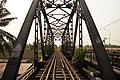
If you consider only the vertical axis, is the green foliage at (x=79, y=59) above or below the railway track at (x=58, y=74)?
above

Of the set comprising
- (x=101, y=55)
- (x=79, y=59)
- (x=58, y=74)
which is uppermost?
(x=101, y=55)

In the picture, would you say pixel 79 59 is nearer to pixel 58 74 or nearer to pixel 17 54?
pixel 58 74

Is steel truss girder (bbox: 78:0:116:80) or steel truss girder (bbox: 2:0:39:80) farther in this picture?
steel truss girder (bbox: 2:0:39:80)

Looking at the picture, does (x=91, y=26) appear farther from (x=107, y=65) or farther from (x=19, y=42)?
(x=19, y=42)

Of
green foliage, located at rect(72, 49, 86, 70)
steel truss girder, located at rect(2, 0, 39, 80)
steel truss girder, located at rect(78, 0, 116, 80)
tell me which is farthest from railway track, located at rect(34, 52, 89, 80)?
steel truss girder, located at rect(2, 0, 39, 80)

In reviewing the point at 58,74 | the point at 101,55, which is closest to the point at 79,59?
the point at 58,74

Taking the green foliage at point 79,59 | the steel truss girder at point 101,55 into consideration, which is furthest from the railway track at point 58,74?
the steel truss girder at point 101,55

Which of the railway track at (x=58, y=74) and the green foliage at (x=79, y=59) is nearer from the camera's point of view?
the railway track at (x=58, y=74)

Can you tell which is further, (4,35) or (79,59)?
(4,35)

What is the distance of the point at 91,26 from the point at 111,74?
101 inches

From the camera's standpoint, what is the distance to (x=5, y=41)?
23219mm

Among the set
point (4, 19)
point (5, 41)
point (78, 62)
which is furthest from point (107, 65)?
point (4, 19)

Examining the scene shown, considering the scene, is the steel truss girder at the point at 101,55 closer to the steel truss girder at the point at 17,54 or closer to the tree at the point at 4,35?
the steel truss girder at the point at 17,54

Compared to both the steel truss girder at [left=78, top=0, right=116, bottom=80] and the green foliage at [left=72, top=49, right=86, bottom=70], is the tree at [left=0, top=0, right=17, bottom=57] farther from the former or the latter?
the steel truss girder at [left=78, top=0, right=116, bottom=80]
